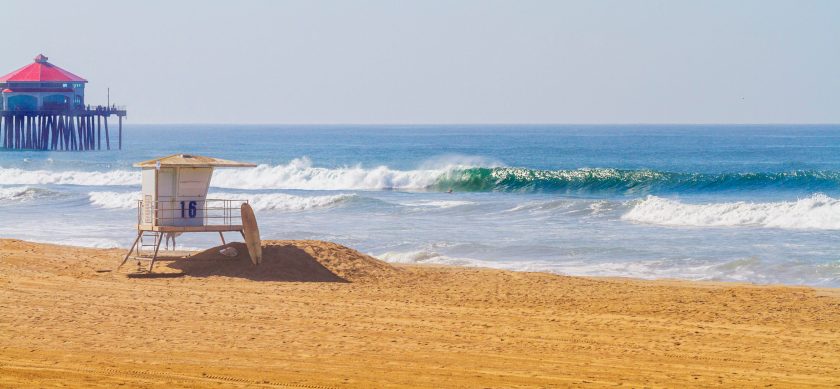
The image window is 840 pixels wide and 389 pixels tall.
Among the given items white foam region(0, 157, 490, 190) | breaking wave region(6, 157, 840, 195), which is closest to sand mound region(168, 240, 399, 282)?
breaking wave region(6, 157, 840, 195)

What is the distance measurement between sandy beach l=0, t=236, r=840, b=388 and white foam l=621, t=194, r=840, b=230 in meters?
10.2

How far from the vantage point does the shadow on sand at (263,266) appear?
1659 centimetres

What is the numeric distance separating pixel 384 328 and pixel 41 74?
59.1m

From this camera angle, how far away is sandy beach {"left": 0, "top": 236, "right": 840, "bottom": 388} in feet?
33.0

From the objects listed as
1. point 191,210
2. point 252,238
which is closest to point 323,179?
point 191,210

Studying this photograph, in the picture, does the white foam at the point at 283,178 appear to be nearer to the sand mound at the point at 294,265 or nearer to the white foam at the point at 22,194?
the white foam at the point at 22,194

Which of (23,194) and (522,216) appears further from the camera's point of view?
(23,194)

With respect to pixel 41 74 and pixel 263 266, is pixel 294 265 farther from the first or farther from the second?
pixel 41 74

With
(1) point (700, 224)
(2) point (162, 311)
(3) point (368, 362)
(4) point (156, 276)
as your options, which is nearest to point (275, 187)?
(1) point (700, 224)

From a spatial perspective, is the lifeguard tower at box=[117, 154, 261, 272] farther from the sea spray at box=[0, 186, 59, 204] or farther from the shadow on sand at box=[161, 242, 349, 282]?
the sea spray at box=[0, 186, 59, 204]

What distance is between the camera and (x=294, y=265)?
1698 centimetres

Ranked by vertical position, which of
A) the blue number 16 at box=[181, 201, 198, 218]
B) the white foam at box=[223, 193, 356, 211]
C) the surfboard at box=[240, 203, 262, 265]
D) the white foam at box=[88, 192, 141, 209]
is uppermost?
the blue number 16 at box=[181, 201, 198, 218]

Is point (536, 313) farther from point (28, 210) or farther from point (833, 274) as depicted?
point (28, 210)

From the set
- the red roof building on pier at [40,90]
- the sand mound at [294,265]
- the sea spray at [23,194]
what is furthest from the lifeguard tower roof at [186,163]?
the red roof building on pier at [40,90]
